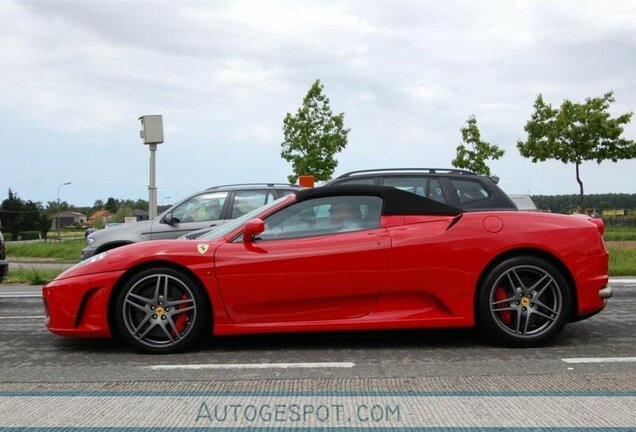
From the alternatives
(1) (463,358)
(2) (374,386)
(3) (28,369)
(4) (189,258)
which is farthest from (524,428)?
(3) (28,369)

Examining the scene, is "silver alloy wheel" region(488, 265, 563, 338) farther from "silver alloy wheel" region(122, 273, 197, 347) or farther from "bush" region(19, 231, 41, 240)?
"bush" region(19, 231, 41, 240)

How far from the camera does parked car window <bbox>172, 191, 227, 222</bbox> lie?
984 cm

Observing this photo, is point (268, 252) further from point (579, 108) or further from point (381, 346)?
point (579, 108)

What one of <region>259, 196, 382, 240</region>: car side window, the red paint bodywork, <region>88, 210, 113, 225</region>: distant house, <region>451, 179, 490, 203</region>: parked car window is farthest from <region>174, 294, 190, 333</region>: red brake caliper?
<region>88, 210, 113, 225</region>: distant house

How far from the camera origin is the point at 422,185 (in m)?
8.33

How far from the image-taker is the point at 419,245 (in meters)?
4.84

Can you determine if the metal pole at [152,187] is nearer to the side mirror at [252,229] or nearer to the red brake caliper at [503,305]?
the side mirror at [252,229]

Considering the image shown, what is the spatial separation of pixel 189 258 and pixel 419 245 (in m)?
1.73

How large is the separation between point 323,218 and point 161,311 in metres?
1.41

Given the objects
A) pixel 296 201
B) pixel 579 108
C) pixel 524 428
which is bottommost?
pixel 524 428

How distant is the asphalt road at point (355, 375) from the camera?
330cm

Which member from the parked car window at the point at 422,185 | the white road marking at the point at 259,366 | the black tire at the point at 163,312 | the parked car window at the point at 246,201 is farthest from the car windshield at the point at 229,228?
the parked car window at the point at 246,201

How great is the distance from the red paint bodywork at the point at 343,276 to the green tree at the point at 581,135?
Result: 21.7m

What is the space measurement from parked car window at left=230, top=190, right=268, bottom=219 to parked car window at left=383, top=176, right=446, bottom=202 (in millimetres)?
2429
